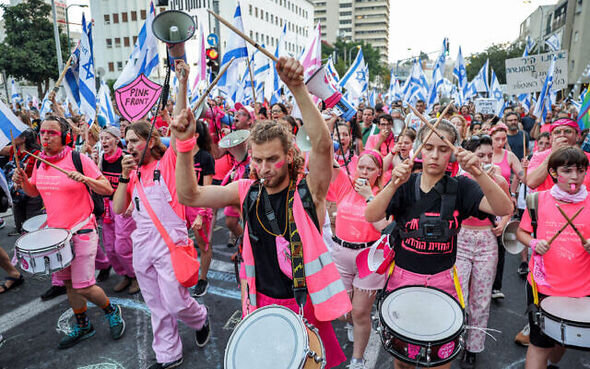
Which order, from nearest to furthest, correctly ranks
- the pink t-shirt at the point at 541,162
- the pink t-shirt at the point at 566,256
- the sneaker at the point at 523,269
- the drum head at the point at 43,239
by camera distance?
1. the pink t-shirt at the point at 566,256
2. the drum head at the point at 43,239
3. the pink t-shirt at the point at 541,162
4. the sneaker at the point at 523,269

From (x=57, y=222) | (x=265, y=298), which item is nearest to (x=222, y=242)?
(x=57, y=222)

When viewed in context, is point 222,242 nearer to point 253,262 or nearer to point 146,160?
point 146,160

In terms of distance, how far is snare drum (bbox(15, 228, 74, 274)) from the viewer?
353 cm

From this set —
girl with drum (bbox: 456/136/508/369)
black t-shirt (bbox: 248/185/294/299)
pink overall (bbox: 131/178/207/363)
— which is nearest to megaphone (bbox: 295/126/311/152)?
black t-shirt (bbox: 248/185/294/299)

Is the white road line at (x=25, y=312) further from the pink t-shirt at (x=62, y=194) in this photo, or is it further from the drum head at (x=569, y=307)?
the drum head at (x=569, y=307)

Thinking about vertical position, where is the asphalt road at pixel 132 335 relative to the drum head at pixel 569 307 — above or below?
below

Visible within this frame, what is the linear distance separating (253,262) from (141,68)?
372cm

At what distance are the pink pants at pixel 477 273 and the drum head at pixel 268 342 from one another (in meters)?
2.16

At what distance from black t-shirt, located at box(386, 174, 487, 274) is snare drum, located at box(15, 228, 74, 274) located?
3.08 metres

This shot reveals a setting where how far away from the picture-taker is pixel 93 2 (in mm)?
60656

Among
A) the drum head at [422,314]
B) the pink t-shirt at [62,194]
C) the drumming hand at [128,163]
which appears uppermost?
the drumming hand at [128,163]

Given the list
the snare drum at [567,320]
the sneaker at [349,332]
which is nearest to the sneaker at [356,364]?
the sneaker at [349,332]

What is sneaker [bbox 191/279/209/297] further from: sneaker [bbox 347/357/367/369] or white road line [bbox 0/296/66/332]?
sneaker [bbox 347/357/367/369]

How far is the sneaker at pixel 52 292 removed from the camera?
4.84 metres
